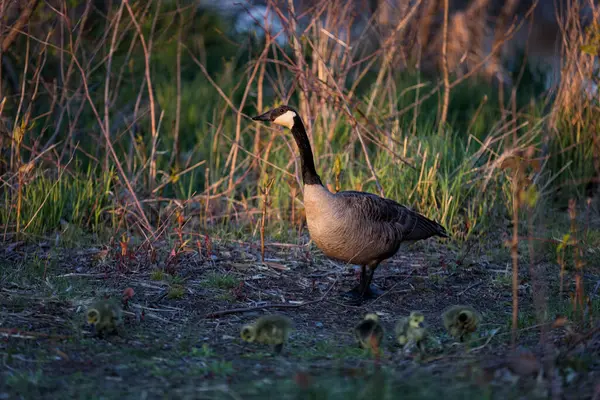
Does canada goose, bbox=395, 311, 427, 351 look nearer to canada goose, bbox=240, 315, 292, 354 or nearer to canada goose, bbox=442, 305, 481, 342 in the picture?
canada goose, bbox=442, 305, 481, 342

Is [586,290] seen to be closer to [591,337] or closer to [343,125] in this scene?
[591,337]

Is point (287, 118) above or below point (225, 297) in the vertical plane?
above

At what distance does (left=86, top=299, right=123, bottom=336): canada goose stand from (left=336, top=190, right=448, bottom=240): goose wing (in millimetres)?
1942

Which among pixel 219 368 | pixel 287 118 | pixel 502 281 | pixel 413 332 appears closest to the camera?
pixel 219 368

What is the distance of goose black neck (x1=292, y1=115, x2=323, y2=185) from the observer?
565cm

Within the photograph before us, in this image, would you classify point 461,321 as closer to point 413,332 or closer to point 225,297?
point 413,332

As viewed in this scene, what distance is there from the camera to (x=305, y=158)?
228 inches

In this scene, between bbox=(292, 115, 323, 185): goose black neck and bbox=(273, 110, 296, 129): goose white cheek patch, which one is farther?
bbox=(273, 110, 296, 129): goose white cheek patch

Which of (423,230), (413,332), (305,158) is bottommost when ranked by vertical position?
(413,332)

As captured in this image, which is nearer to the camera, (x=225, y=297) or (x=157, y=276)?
(x=225, y=297)

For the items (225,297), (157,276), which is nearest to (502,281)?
(225,297)

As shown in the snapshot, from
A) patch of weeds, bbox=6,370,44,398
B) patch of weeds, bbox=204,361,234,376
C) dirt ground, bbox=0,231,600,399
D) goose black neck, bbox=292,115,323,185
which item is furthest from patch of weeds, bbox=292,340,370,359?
goose black neck, bbox=292,115,323,185

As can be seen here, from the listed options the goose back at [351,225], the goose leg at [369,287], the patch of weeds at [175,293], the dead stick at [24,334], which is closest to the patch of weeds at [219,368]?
the dead stick at [24,334]

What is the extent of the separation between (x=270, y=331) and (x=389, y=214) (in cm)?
187
